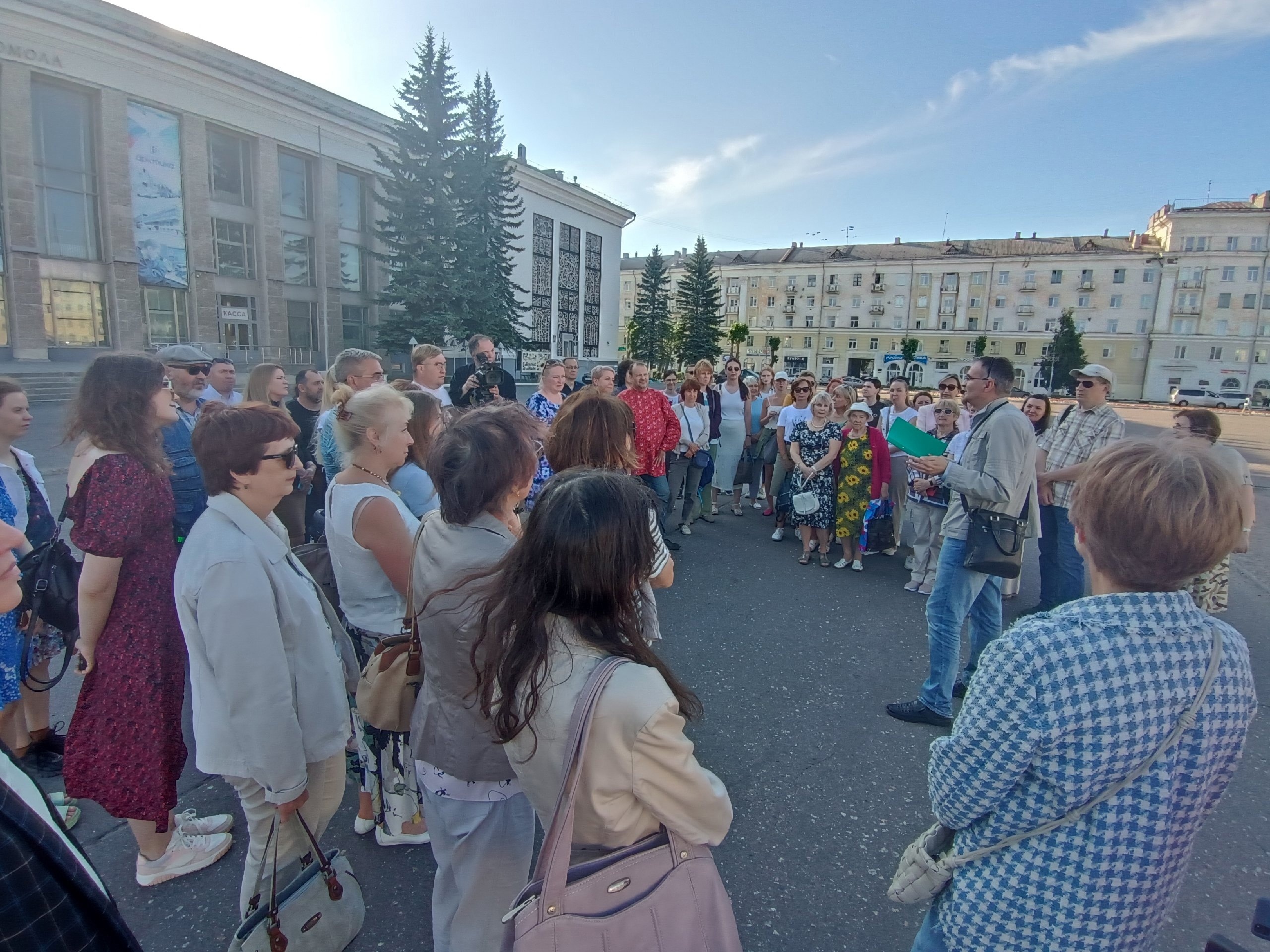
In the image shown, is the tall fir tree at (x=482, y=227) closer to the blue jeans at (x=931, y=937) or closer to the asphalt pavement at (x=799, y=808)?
the asphalt pavement at (x=799, y=808)

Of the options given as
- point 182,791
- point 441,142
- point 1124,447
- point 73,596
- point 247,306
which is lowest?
point 182,791

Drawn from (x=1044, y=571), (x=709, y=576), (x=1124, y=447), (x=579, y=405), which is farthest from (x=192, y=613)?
(x=1044, y=571)

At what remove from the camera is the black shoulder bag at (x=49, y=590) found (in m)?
2.80

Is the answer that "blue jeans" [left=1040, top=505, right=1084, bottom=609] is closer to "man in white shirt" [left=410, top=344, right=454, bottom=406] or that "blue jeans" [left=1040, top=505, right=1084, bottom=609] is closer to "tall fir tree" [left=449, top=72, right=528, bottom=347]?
"man in white shirt" [left=410, top=344, right=454, bottom=406]

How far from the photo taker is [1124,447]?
1.42 m

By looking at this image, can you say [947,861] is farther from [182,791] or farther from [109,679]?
[182,791]

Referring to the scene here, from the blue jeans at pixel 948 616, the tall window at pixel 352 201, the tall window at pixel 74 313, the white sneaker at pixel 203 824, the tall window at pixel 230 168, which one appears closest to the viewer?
the white sneaker at pixel 203 824

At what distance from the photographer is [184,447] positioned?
420 cm

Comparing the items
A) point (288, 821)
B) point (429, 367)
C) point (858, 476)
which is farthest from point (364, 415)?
point (858, 476)

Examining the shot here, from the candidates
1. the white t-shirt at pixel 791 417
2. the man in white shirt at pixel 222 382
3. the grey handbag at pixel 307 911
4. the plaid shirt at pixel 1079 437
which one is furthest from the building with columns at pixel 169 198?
the plaid shirt at pixel 1079 437

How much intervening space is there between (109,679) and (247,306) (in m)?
35.6

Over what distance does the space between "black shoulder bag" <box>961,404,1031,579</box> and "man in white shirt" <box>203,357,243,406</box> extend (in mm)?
6205

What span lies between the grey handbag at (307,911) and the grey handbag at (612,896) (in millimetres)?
995

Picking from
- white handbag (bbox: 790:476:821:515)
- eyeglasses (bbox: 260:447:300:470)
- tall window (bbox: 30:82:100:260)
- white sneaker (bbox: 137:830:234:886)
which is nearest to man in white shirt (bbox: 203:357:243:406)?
white sneaker (bbox: 137:830:234:886)
